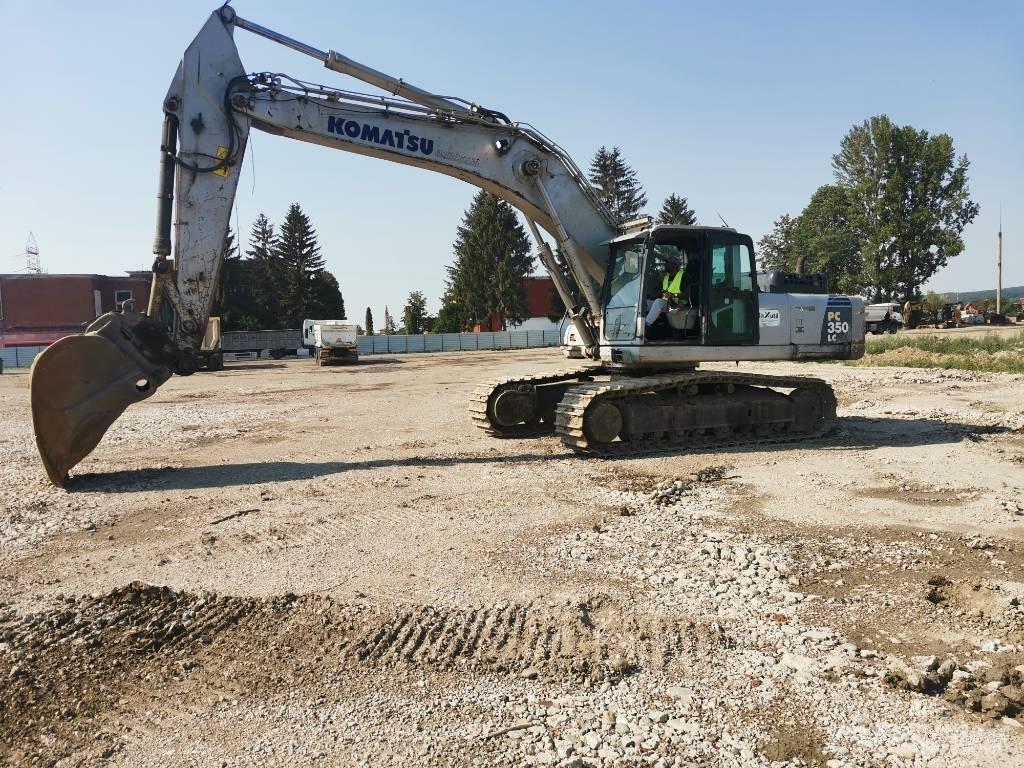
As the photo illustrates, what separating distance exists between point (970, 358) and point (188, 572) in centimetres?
2355

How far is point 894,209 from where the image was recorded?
185 ft

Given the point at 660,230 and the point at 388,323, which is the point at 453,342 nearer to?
the point at 388,323

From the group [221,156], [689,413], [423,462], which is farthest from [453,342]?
[221,156]

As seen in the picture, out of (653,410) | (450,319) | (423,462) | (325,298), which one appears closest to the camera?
(423,462)

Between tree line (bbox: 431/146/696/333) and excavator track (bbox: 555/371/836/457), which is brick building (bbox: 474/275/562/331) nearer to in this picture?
tree line (bbox: 431/146/696/333)

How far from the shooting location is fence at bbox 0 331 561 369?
2174 inches

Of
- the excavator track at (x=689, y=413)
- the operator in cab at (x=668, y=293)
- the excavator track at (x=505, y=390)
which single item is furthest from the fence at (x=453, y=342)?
the operator in cab at (x=668, y=293)

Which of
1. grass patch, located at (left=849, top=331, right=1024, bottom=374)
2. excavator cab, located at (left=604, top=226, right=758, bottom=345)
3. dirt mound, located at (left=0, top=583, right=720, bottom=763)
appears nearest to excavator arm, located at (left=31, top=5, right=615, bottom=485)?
excavator cab, located at (left=604, top=226, right=758, bottom=345)

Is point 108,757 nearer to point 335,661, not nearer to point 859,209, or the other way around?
point 335,661

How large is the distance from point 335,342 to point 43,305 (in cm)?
3004

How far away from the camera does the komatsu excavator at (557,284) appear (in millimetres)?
8633

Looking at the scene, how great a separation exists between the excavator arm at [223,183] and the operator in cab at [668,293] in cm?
102

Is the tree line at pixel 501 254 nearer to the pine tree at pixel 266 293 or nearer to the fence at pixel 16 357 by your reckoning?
the pine tree at pixel 266 293

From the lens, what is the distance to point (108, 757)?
10.6ft
